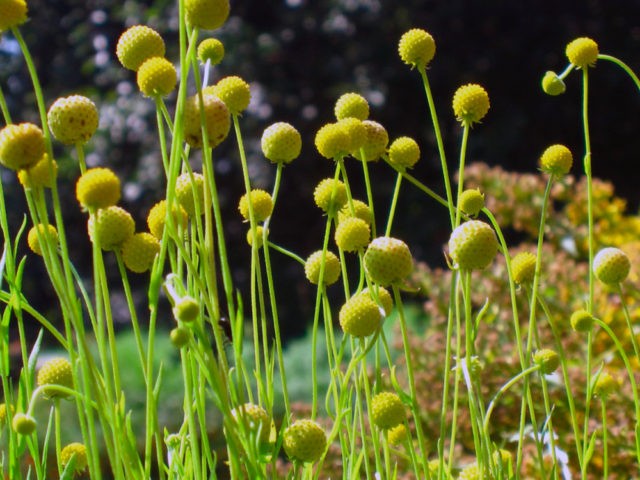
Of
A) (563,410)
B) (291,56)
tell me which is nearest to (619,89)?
(291,56)

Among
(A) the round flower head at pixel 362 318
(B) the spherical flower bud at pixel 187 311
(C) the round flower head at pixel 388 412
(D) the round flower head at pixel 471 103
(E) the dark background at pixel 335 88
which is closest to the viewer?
(B) the spherical flower bud at pixel 187 311

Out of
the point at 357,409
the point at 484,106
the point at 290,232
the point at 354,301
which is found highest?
the point at 484,106

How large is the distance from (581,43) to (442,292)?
3.75 ft

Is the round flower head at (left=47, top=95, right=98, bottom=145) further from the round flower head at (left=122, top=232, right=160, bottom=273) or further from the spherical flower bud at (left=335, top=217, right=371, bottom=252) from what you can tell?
the spherical flower bud at (left=335, top=217, right=371, bottom=252)

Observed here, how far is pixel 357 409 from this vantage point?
959mm

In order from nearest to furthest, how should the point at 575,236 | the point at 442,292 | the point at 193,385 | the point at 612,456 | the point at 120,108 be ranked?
the point at 193,385, the point at 612,456, the point at 442,292, the point at 575,236, the point at 120,108

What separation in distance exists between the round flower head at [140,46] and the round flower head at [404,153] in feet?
0.97

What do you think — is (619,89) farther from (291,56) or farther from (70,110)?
(70,110)

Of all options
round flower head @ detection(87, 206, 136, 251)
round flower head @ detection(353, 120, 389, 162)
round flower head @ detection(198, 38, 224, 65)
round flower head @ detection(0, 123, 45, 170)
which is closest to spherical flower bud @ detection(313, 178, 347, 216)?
round flower head @ detection(353, 120, 389, 162)

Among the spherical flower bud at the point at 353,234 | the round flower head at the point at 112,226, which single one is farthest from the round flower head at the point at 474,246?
the round flower head at the point at 112,226

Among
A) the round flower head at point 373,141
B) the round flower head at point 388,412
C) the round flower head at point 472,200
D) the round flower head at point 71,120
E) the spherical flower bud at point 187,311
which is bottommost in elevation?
the round flower head at point 388,412

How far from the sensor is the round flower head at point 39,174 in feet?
2.29

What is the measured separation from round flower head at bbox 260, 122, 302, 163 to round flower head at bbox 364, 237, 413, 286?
0.62 ft

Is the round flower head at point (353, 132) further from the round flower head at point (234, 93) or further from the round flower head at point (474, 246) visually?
Answer: the round flower head at point (474, 246)
